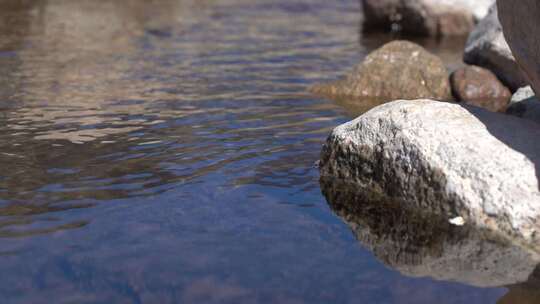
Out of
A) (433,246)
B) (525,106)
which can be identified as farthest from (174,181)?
(525,106)

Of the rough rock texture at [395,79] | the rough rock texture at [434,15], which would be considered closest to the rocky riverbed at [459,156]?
the rough rock texture at [395,79]

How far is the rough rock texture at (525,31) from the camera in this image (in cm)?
538

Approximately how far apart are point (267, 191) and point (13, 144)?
2566 mm

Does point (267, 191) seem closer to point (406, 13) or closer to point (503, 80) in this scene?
point (503, 80)

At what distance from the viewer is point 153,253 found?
475cm

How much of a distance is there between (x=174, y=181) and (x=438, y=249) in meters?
2.20

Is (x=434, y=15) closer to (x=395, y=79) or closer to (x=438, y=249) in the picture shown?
(x=395, y=79)

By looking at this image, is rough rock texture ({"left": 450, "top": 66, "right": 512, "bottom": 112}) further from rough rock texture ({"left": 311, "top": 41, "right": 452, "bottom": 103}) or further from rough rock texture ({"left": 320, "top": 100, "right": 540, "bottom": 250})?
rough rock texture ({"left": 320, "top": 100, "right": 540, "bottom": 250})

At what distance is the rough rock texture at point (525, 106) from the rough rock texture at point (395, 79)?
1582 millimetres

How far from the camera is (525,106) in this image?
24.6 feet

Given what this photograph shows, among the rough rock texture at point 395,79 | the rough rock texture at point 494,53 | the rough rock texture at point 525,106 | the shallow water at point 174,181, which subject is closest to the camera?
the shallow water at point 174,181

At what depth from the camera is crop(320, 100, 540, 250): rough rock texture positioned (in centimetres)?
497

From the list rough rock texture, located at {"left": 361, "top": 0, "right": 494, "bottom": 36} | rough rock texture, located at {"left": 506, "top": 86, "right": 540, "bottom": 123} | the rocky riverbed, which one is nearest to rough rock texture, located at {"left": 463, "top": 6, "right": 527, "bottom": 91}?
rough rock texture, located at {"left": 506, "top": 86, "right": 540, "bottom": 123}

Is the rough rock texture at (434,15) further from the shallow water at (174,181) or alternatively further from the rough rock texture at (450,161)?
the rough rock texture at (450,161)
